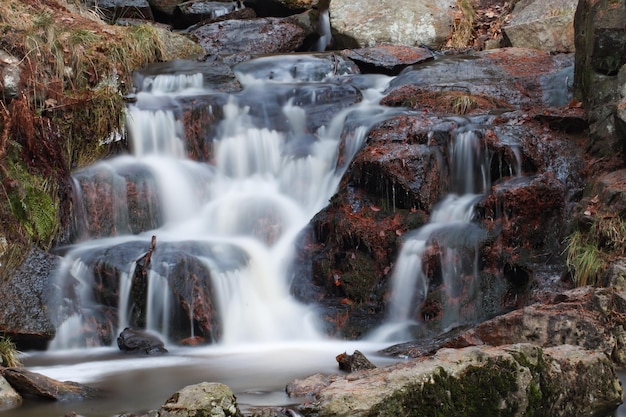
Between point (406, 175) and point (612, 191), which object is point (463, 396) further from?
point (406, 175)

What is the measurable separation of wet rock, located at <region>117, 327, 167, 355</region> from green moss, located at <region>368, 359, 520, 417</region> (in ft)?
10.5

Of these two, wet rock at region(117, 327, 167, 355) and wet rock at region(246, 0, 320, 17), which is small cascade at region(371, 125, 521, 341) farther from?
wet rock at region(246, 0, 320, 17)

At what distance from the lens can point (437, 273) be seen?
6883mm

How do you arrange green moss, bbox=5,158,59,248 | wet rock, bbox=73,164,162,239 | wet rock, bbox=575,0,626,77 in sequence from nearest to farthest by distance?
green moss, bbox=5,158,59,248, wet rock, bbox=575,0,626,77, wet rock, bbox=73,164,162,239

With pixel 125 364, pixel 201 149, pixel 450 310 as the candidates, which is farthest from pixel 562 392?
pixel 201 149

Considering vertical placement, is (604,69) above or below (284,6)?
below

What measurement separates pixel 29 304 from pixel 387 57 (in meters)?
6.70

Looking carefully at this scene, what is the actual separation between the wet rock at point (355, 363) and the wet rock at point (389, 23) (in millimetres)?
8712

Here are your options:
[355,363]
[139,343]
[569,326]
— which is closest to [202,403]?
[355,363]

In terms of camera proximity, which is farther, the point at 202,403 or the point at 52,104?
the point at 52,104

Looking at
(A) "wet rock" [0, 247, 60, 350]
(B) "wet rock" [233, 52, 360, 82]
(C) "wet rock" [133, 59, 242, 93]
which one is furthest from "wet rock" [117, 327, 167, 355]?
(B) "wet rock" [233, 52, 360, 82]

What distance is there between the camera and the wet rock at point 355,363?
16.7 ft

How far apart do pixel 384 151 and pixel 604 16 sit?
2.54 m

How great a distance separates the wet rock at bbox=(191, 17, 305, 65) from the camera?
1325cm
